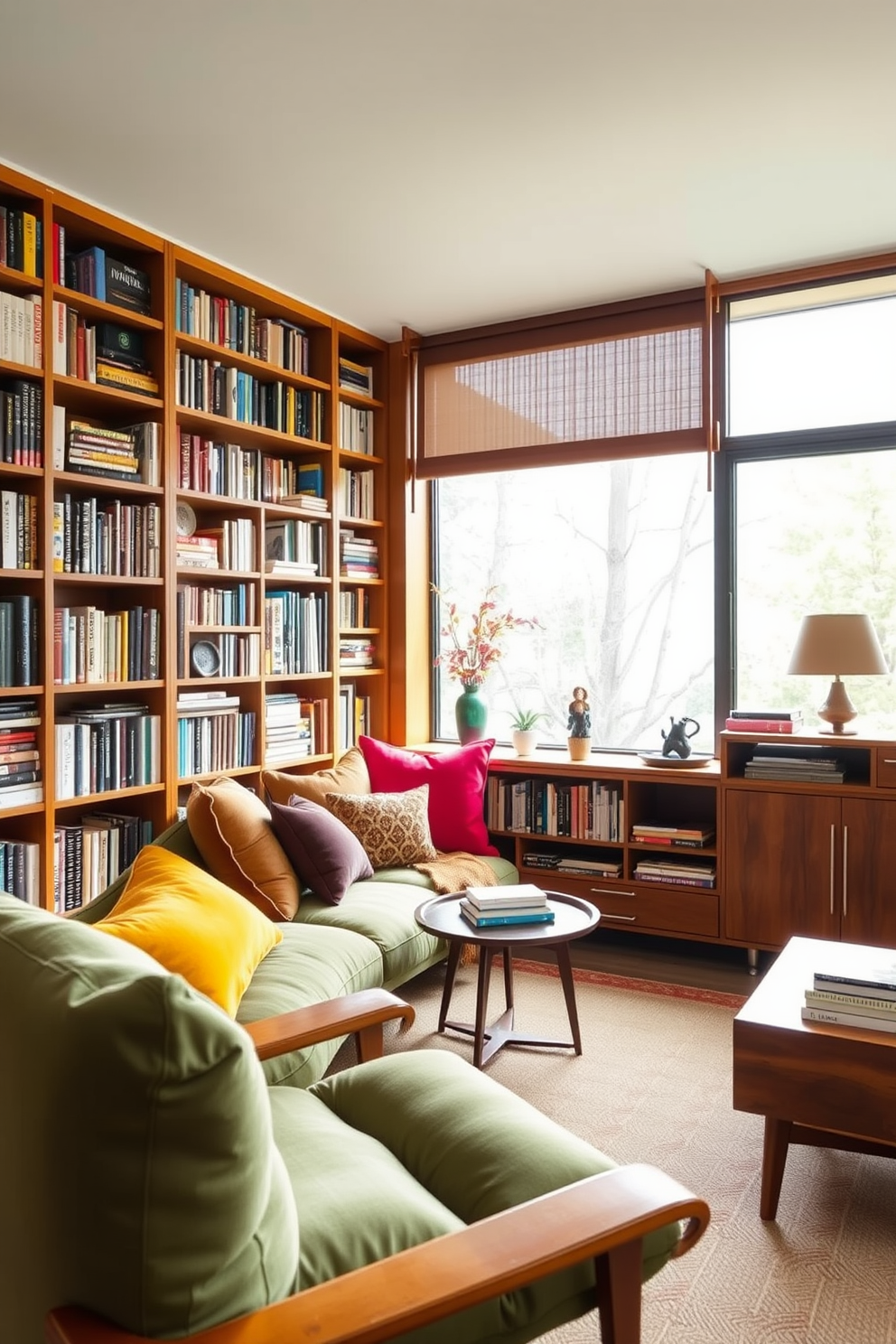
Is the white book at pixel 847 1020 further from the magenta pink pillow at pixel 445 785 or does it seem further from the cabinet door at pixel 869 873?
the magenta pink pillow at pixel 445 785

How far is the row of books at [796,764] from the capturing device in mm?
3623

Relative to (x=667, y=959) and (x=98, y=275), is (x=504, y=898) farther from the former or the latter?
(x=98, y=275)

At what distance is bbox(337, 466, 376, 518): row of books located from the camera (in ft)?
15.2

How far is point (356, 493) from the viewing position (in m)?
4.77

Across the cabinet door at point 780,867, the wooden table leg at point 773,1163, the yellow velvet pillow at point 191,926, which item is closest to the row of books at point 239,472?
the yellow velvet pillow at point 191,926

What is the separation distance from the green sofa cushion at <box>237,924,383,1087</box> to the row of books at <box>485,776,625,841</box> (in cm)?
131

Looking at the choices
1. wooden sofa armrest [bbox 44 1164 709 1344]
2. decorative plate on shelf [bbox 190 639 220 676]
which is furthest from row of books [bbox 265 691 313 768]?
wooden sofa armrest [bbox 44 1164 709 1344]

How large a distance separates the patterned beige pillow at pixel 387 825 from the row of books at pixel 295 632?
2.61ft

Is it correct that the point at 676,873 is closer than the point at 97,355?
No

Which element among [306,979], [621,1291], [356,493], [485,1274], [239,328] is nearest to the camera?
[485,1274]

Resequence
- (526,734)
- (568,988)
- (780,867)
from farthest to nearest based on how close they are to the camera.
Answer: (526,734)
(780,867)
(568,988)

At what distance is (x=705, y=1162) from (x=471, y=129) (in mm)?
2866

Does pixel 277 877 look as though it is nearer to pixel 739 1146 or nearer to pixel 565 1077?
pixel 565 1077

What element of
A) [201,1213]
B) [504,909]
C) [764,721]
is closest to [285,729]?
[504,909]
